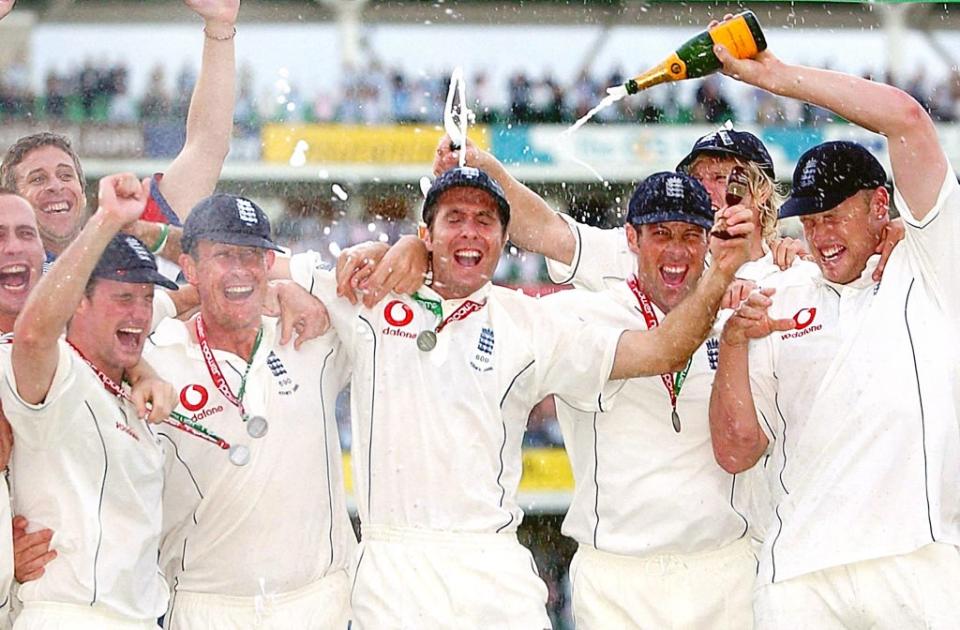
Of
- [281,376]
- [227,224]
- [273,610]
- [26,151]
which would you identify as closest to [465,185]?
[227,224]

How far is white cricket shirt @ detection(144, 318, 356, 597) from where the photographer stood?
204 inches

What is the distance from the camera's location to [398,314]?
519cm

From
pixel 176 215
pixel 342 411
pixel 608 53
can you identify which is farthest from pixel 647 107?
pixel 176 215

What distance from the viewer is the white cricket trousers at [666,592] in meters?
5.23

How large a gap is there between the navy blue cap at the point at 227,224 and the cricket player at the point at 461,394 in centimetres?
30

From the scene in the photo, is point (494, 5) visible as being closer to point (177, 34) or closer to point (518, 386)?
point (177, 34)

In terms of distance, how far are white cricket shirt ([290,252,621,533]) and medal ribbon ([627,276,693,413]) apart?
7.5 inches

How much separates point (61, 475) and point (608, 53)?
1630cm

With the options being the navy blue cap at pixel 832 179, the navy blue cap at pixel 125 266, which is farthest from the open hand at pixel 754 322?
the navy blue cap at pixel 125 266

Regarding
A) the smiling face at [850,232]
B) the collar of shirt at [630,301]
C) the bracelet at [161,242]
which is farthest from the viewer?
the bracelet at [161,242]

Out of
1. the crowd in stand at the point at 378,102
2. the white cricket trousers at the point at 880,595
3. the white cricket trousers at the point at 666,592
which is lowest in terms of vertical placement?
the white cricket trousers at the point at 666,592

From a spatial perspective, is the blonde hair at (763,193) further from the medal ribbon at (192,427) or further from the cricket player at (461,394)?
the medal ribbon at (192,427)

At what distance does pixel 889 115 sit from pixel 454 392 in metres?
1.77

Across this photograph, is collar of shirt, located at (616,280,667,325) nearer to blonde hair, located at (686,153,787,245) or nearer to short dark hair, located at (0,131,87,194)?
blonde hair, located at (686,153,787,245)
